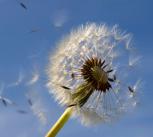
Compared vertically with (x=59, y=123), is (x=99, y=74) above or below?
above

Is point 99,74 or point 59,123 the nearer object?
point 59,123

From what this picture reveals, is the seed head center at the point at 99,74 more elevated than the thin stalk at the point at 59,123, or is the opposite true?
the seed head center at the point at 99,74

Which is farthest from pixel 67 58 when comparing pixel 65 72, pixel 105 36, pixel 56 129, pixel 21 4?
pixel 21 4

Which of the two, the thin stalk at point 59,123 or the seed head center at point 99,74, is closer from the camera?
the thin stalk at point 59,123

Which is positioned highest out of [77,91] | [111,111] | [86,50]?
[86,50]

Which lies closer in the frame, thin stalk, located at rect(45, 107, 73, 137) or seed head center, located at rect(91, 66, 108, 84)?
thin stalk, located at rect(45, 107, 73, 137)

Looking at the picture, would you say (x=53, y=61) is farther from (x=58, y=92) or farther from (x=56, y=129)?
(x=56, y=129)

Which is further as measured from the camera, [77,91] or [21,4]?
[77,91]

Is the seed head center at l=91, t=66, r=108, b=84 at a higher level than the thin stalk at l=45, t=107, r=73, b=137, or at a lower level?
higher
